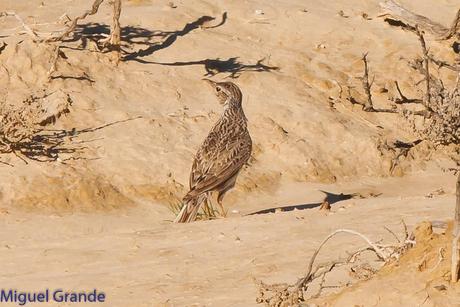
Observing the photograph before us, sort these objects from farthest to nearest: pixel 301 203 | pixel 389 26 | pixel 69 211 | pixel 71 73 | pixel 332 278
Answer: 1. pixel 389 26
2. pixel 71 73
3. pixel 301 203
4. pixel 69 211
5. pixel 332 278

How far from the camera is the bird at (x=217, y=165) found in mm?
Answer: 12070

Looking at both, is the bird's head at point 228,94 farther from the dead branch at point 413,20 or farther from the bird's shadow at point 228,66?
the dead branch at point 413,20

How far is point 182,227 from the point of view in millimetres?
10656

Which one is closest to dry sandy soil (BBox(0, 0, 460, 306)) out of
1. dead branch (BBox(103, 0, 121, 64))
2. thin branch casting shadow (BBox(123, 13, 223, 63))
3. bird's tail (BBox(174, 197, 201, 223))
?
thin branch casting shadow (BBox(123, 13, 223, 63))

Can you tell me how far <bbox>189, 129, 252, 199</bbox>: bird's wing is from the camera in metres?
12.2

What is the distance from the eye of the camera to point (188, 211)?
12.0 m

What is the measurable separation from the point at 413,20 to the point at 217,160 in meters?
6.88

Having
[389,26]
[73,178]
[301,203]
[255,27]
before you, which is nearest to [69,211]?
[73,178]

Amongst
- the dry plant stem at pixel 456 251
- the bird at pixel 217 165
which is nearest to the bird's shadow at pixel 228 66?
the bird at pixel 217 165

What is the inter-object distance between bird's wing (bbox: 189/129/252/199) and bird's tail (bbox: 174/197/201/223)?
0.10 metres

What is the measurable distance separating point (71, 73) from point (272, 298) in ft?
25.9

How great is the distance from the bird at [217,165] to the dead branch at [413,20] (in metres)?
5.78

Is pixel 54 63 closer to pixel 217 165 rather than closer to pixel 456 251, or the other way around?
pixel 217 165

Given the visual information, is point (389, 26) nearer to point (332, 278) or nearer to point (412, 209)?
point (412, 209)
